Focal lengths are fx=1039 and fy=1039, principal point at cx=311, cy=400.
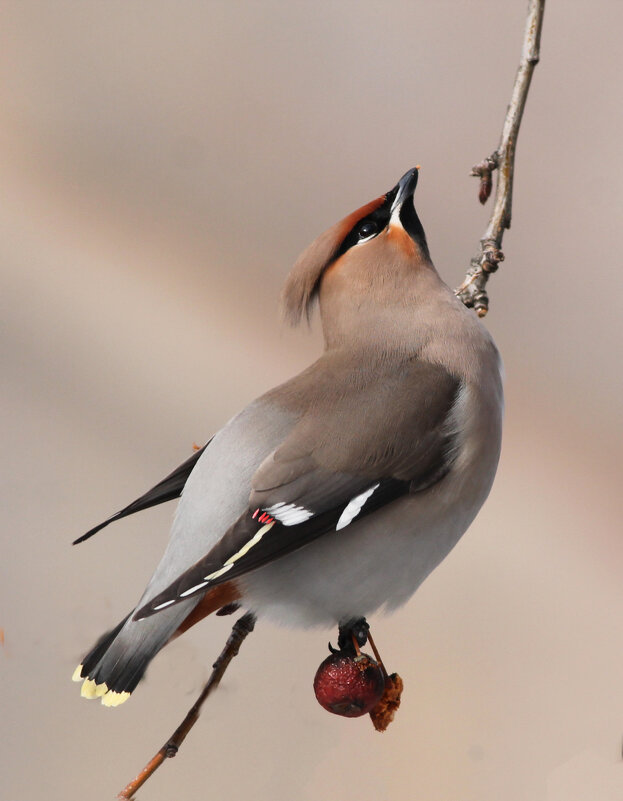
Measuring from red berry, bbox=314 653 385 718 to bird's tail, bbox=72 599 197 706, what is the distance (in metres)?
0.33

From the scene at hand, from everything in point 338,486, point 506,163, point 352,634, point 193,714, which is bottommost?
point 193,714

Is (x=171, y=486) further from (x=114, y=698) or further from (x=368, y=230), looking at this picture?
(x=368, y=230)

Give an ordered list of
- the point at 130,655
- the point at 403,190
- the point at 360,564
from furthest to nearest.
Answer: the point at 403,190, the point at 360,564, the point at 130,655

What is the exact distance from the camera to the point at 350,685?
1.93 meters

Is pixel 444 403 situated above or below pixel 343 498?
above

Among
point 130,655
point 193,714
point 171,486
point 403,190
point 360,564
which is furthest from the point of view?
point 403,190

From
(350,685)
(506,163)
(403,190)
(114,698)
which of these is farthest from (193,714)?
(506,163)

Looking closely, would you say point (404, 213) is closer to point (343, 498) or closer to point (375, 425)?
point (375, 425)

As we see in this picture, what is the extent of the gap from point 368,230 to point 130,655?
102cm

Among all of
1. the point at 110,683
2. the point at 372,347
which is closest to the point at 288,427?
the point at 372,347

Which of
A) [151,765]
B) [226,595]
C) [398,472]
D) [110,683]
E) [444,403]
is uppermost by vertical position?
[444,403]

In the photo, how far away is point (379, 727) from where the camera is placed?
200 cm

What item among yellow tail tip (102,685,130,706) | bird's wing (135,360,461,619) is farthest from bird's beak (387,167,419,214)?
yellow tail tip (102,685,130,706)

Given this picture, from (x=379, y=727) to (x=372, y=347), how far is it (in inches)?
29.2
